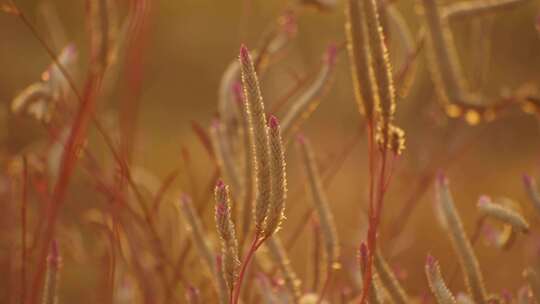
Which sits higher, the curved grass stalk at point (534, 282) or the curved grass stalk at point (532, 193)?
the curved grass stalk at point (532, 193)

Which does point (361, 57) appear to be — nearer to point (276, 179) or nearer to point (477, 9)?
point (276, 179)

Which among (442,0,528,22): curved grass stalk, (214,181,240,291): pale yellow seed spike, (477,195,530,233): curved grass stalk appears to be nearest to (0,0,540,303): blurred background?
(442,0,528,22): curved grass stalk

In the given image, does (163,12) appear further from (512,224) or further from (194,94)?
(512,224)

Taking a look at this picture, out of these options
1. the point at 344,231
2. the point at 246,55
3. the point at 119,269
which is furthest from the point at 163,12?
the point at 246,55

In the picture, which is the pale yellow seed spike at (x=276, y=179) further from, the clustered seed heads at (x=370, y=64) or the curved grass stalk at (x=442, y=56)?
the curved grass stalk at (x=442, y=56)

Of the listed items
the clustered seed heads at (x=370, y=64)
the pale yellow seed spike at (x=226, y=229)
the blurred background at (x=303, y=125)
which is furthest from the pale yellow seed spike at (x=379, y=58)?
the blurred background at (x=303, y=125)
